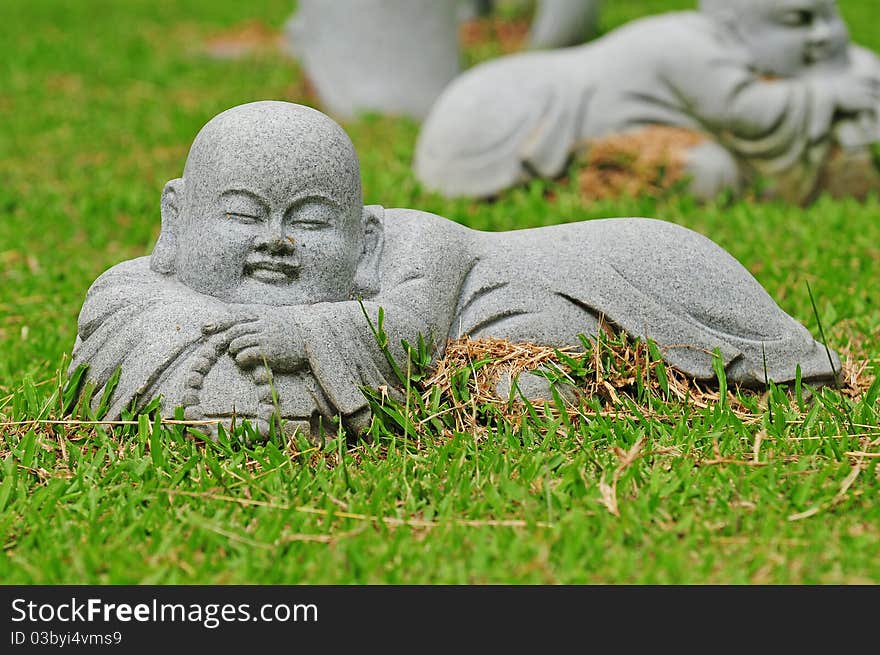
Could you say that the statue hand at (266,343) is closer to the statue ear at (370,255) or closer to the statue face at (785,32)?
the statue ear at (370,255)

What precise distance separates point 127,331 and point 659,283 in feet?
5.24

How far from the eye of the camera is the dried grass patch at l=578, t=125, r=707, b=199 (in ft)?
19.1

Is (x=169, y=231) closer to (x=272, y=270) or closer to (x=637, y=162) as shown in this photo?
(x=272, y=270)

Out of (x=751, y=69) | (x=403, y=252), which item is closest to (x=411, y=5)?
(x=751, y=69)

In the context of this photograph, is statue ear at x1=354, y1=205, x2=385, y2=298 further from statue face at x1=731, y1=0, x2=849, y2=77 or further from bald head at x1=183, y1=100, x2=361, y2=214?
statue face at x1=731, y1=0, x2=849, y2=77

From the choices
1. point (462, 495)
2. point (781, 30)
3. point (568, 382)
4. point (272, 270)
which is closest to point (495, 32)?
point (781, 30)

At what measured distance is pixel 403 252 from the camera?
3271mm

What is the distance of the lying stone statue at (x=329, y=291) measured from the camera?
3037mm

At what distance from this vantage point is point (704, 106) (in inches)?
233

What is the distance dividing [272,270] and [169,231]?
0.43 meters

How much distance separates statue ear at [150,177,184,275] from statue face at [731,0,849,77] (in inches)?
149

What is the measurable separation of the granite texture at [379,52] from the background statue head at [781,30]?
8.52ft

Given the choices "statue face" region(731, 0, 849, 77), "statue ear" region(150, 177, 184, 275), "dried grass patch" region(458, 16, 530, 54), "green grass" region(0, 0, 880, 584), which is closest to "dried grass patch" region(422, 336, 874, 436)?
"green grass" region(0, 0, 880, 584)
